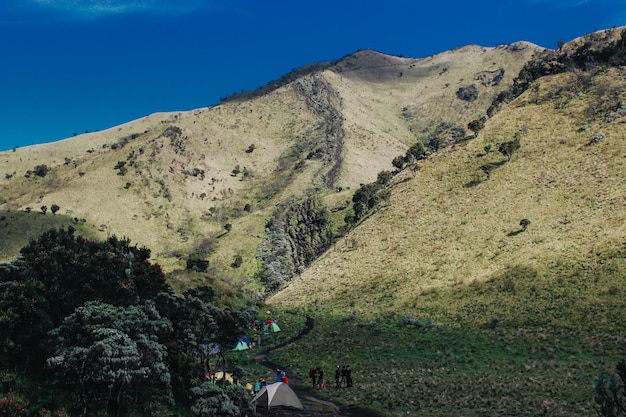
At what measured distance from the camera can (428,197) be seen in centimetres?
8506

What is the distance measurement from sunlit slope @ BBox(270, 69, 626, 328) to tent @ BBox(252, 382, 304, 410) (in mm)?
25423

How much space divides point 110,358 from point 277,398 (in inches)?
458

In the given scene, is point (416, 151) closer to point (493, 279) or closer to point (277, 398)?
point (493, 279)

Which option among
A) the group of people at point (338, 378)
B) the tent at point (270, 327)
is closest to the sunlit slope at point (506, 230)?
the tent at point (270, 327)

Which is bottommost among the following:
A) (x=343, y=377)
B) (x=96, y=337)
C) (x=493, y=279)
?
(x=343, y=377)

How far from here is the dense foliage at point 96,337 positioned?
65.7ft

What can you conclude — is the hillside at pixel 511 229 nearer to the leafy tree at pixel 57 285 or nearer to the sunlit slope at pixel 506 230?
the sunlit slope at pixel 506 230

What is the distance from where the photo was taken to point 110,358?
64.2 feet

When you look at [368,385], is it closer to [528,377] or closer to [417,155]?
[528,377]

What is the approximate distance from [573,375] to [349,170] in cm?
13917

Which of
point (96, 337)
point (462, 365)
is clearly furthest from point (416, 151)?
point (96, 337)

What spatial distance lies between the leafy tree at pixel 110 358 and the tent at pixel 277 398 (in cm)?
648

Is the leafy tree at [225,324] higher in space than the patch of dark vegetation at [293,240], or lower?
lower

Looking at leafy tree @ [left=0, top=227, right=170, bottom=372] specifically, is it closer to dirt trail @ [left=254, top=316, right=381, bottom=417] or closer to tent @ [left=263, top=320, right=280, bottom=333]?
dirt trail @ [left=254, top=316, right=381, bottom=417]
